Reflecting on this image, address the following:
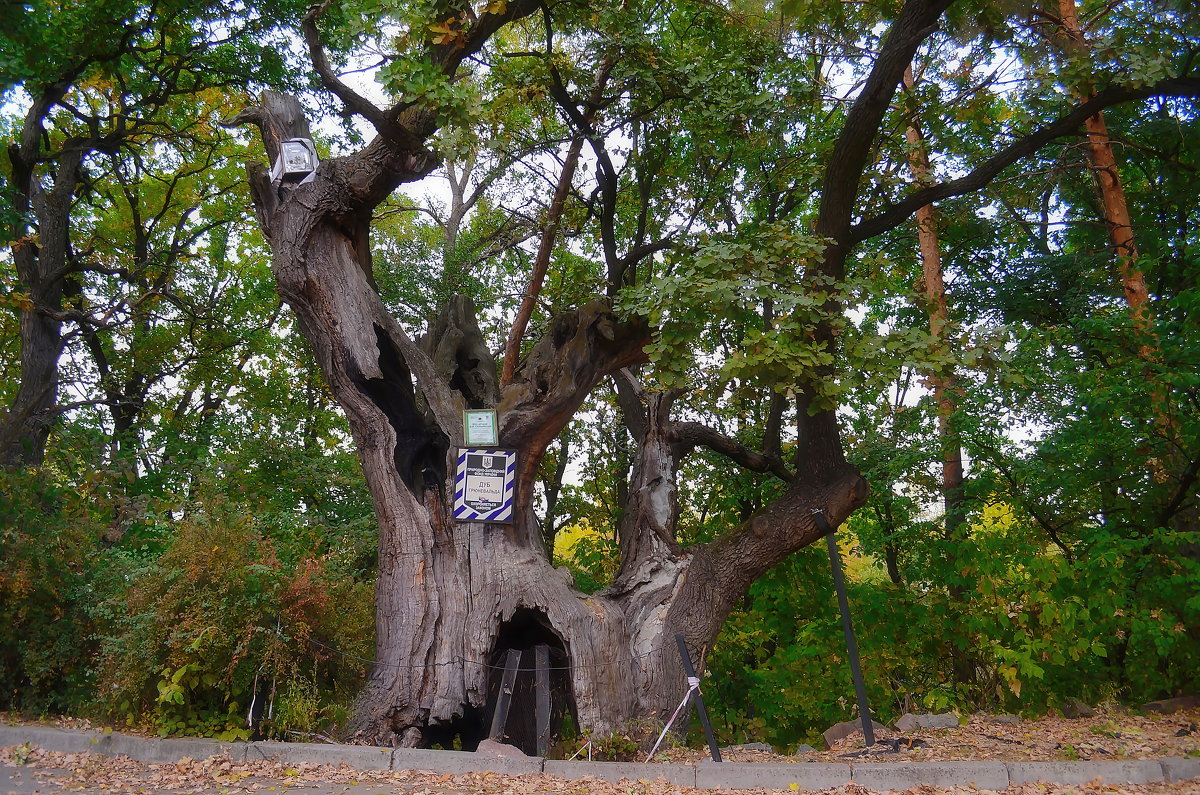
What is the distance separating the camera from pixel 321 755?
6.01m

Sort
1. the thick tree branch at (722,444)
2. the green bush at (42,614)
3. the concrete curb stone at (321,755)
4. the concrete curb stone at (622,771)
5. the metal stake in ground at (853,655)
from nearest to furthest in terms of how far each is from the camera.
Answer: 1. the concrete curb stone at (622,771)
2. the concrete curb stone at (321,755)
3. the metal stake in ground at (853,655)
4. the green bush at (42,614)
5. the thick tree branch at (722,444)

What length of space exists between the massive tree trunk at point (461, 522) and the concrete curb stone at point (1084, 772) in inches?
111

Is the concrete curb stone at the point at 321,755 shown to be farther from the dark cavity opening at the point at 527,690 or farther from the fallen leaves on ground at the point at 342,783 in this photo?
the dark cavity opening at the point at 527,690

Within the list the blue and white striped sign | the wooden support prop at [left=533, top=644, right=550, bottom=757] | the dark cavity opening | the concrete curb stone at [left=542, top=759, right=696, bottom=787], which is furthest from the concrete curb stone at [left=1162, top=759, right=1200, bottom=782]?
the blue and white striped sign

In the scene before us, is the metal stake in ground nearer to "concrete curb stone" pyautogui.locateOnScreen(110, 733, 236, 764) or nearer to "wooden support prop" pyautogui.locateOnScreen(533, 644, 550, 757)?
"wooden support prop" pyautogui.locateOnScreen(533, 644, 550, 757)

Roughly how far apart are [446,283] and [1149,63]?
961cm

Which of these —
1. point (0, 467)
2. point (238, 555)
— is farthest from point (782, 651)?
point (0, 467)

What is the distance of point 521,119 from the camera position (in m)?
11.8

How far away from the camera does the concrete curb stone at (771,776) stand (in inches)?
221

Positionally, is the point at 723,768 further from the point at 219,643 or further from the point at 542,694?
the point at 219,643

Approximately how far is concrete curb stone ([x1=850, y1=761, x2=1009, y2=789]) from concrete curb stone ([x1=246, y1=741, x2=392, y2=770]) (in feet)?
11.1

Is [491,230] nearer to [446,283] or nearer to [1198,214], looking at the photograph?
[446,283]

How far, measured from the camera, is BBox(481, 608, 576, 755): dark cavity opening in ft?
23.0

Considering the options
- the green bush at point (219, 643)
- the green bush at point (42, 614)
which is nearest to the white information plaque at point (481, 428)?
Answer: the green bush at point (219, 643)
